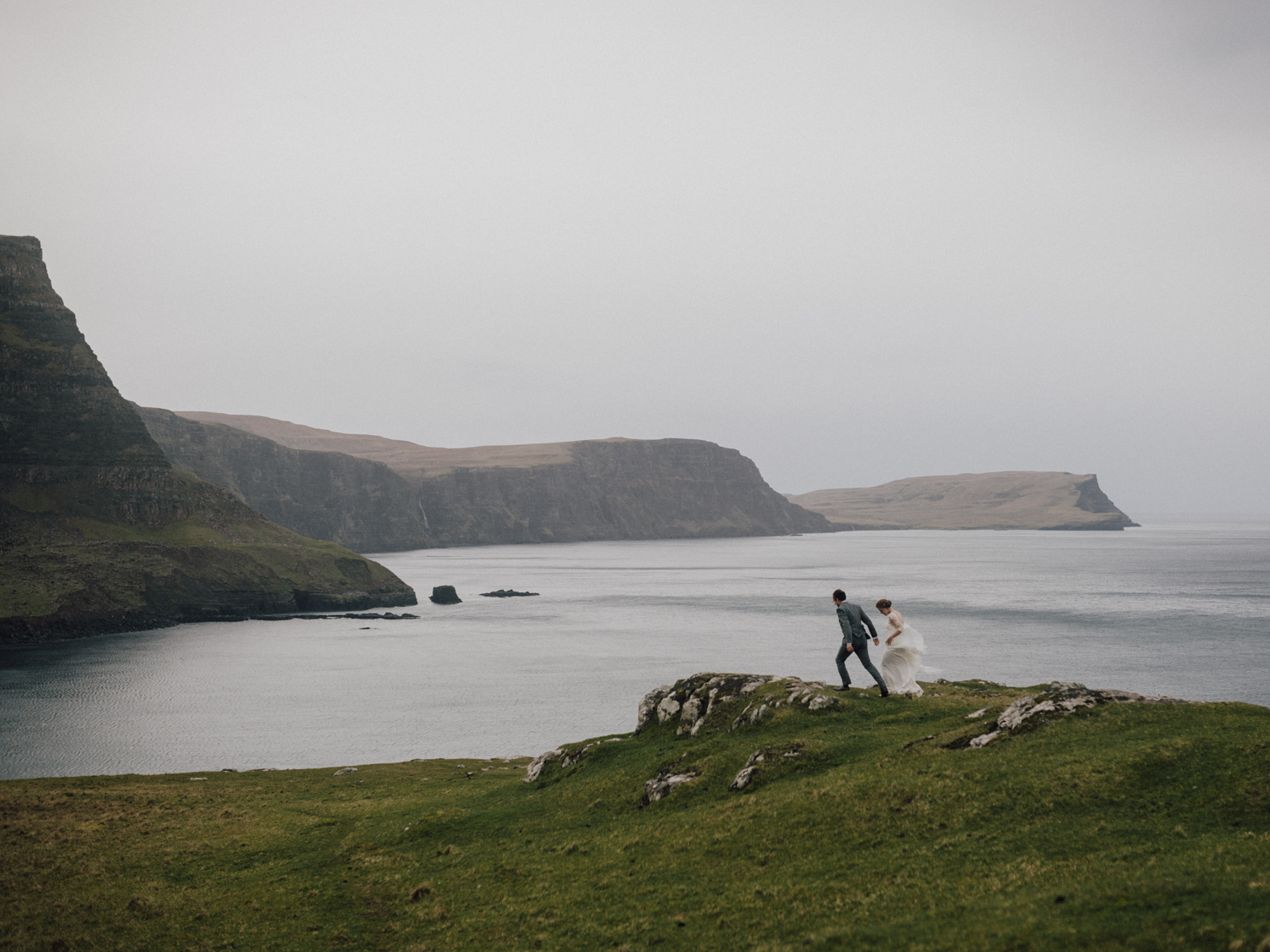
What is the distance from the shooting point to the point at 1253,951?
1066 centimetres

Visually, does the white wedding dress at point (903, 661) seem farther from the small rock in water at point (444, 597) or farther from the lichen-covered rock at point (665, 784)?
the small rock in water at point (444, 597)

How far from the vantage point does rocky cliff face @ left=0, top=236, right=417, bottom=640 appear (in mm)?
151625

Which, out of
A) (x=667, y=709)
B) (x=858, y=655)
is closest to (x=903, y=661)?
(x=858, y=655)

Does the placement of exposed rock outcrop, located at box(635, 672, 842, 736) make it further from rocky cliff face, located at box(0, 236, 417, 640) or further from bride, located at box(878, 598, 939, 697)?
rocky cliff face, located at box(0, 236, 417, 640)

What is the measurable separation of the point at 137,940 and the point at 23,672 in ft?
370

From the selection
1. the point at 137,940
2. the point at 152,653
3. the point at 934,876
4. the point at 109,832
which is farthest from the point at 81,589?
the point at 934,876

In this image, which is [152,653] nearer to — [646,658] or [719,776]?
[646,658]

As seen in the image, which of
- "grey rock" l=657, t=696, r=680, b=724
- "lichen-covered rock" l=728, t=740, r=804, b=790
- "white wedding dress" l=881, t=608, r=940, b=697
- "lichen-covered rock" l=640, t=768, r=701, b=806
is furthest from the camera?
"grey rock" l=657, t=696, r=680, b=724

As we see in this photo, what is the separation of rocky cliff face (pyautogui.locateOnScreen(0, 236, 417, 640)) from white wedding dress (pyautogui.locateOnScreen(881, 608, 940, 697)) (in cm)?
15335

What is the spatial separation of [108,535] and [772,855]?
190856 mm

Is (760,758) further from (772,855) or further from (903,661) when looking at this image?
(903,661)

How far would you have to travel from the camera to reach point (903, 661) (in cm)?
3288

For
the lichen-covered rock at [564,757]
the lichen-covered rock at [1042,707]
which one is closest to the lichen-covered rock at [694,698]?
the lichen-covered rock at [564,757]

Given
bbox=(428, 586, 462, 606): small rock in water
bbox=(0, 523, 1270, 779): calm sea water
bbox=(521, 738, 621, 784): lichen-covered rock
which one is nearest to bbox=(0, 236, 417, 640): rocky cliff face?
bbox=(428, 586, 462, 606): small rock in water
